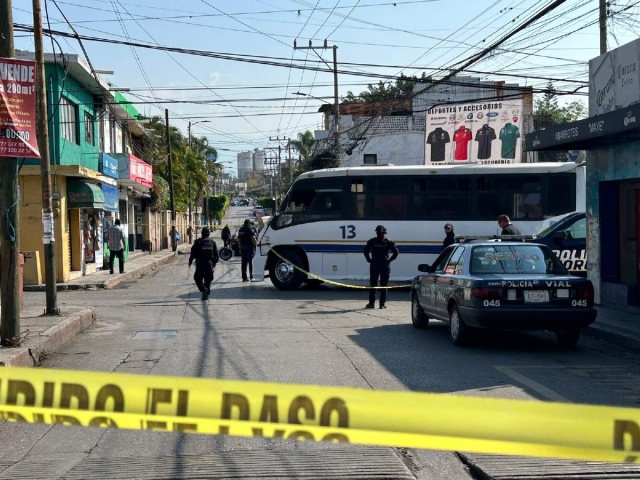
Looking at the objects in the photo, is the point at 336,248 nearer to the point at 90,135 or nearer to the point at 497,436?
the point at 90,135

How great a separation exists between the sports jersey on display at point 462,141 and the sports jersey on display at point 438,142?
0.42m

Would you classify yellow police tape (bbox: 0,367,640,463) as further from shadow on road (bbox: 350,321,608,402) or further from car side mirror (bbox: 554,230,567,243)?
car side mirror (bbox: 554,230,567,243)

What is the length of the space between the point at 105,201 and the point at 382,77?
35.0 ft

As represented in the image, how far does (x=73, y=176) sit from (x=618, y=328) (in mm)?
16882

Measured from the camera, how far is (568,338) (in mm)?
11039

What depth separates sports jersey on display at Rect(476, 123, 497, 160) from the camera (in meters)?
34.4

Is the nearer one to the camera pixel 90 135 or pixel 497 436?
pixel 497 436

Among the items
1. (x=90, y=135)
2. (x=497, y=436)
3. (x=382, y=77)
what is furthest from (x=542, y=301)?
(x=90, y=135)

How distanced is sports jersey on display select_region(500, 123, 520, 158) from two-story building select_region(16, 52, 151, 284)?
55.2ft

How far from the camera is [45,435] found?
21.9 feet

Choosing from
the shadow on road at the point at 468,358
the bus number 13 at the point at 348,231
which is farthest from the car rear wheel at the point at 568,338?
the bus number 13 at the point at 348,231

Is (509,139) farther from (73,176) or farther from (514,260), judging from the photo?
(514,260)

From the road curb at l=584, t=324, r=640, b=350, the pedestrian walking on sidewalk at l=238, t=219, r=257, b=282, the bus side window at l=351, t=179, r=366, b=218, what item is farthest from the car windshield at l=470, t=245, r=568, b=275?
the pedestrian walking on sidewalk at l=238, t=219, r=257, b=282

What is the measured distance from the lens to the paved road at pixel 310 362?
20.0 feet
